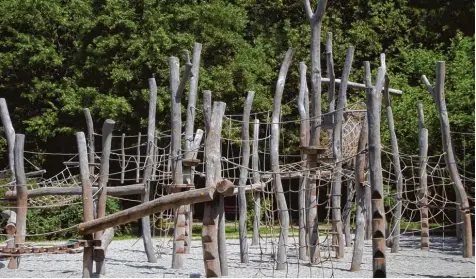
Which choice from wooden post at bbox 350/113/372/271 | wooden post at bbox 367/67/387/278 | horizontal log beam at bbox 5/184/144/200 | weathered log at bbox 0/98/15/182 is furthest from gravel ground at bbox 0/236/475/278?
wooden post at bbox 367/67/387/278

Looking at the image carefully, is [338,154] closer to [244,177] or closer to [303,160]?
[303,160]

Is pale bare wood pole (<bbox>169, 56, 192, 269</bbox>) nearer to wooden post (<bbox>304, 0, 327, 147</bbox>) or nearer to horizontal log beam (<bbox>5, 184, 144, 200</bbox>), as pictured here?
wooden post (<bbox>304, 0, 327, 147</bbox>)

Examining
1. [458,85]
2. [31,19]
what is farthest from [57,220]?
[458,85]

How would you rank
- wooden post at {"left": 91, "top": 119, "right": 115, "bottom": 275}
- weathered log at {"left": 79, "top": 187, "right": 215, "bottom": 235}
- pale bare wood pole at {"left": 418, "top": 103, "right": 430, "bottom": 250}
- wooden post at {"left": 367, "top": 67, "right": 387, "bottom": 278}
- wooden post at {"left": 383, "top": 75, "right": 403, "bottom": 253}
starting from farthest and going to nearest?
pale bare wood pole at {"left": 418, "top": 103, "right": 430, "bottom": 250}
wooden post at {"left": 383, "top": 75, "right": 403, "bottom": 253}
wooden post at {"left": 91, "top": 119, "right": 115, "bottom": 275}
wooden post at {"left": 367, "top": 67, "right": 387, "bottom": 278}
weathered log at {"left": 79, "top": 187, "right": 215, "bottom": 235}

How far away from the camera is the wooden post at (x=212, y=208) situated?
11688 millimetres

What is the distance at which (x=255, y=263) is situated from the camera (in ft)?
61.6

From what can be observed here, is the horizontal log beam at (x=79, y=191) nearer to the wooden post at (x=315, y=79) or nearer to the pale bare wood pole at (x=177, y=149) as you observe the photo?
the pale bare wood pole at (x=177, y=149)

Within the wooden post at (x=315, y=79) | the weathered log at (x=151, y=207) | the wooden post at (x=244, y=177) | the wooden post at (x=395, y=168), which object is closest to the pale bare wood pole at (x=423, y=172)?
the wooden post at (x=395, y=168)

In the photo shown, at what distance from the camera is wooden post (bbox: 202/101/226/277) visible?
460 inches

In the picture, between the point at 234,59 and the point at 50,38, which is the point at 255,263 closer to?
the point at 234,59

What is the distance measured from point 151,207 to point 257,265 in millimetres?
6702

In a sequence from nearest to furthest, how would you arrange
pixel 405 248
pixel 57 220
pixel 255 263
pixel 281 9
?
pixel 255 263 < pixel 405 248 < pixel 57 220 < pixel 281 9

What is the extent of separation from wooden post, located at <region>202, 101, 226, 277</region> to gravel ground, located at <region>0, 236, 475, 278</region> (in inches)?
87.0

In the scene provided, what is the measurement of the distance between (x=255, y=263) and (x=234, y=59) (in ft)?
40.9
